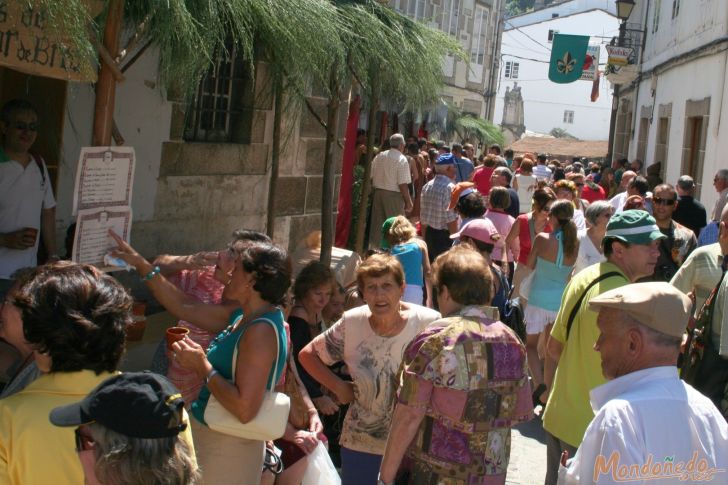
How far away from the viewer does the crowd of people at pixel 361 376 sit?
8.84ft

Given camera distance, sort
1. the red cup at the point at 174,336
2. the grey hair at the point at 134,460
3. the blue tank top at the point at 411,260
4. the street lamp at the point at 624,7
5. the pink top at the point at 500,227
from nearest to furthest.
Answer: the grey hair at the point at 134,460 < the red cup at the point at 174,336 < the blue tank top at the point at 411,260 < the pink top at the point at 500,227 < the street lamp at the point at 624,7

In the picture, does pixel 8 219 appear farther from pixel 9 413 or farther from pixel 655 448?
pixel 655 448

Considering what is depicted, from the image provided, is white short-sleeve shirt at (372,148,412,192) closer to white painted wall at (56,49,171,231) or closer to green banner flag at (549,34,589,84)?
white painted wall at (56,49,171,231)

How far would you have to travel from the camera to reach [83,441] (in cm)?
244

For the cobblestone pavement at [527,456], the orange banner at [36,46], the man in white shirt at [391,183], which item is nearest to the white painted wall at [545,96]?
the man in white shirt at [391,183]

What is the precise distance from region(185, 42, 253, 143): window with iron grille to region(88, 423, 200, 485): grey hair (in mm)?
6912

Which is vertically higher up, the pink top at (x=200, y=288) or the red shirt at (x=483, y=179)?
the red shirt at (x=483, y=179)

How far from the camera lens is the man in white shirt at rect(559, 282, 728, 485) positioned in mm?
2814

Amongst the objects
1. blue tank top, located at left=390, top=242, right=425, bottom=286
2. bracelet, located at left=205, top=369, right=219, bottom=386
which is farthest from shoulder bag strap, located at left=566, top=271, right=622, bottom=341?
blue tank top, located at left=390, top=242, right=425, bottom=286

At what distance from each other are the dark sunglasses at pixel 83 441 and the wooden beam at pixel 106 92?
2.85 metres

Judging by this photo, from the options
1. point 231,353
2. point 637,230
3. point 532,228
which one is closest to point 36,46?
point 231,353

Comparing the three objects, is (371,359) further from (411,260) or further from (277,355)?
(411,260)

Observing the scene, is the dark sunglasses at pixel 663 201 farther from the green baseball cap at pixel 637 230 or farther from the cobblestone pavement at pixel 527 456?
the green baseball cap at pixel 637 230

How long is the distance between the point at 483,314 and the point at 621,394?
1086 mm
